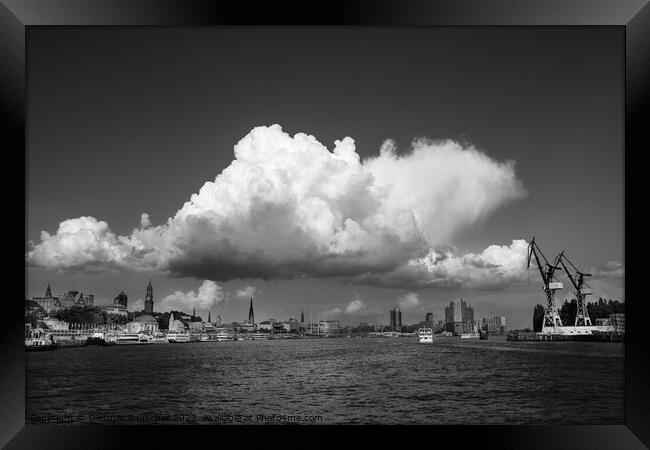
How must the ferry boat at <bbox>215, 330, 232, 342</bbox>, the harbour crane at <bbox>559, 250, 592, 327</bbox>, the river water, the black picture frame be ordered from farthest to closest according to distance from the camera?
the ferry boat at <bbox>215, 330, 232, 342</bbox>, the harbour crane at <bbox>559, 250, 592, 327</bbox>, the river water, the black picture frame

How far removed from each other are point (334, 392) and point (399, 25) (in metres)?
10.3

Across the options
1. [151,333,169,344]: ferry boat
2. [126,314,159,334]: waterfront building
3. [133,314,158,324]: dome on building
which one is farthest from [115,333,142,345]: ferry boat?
[133,314,158,324]: dome on building

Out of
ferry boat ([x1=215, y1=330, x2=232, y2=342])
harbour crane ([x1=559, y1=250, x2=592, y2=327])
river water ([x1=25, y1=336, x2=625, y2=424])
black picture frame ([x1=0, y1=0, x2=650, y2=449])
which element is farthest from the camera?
ferry boat ([x1=215, y1=330, x2=232, y2=342])

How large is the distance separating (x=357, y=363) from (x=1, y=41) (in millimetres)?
17693

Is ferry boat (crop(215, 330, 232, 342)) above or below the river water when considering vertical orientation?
below

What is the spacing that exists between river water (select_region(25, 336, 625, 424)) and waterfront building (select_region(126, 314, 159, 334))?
1338cm

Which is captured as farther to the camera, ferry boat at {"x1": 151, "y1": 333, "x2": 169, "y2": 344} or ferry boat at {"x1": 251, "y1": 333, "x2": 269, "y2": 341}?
ferry boat at {"x1": 251, "y1": 333, "x2": 269, "y2": 341}

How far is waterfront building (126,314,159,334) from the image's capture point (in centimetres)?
3581

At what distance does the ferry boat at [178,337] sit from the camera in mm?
36475

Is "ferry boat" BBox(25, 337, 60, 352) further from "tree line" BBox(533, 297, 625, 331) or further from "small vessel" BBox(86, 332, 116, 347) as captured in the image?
"tree line" BBox(533, 297, 625, 331)

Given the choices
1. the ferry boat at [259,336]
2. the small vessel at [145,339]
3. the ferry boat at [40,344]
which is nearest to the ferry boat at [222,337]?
the ferry boat at [259,336]

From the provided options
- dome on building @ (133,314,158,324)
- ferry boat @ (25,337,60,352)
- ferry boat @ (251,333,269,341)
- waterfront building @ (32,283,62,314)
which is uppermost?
waterfront building @ (32,283,62,314)

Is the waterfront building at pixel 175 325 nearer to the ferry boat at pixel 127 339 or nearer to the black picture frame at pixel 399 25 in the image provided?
the ferry boat at pixel 127 339

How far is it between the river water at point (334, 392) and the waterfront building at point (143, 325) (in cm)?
1338
